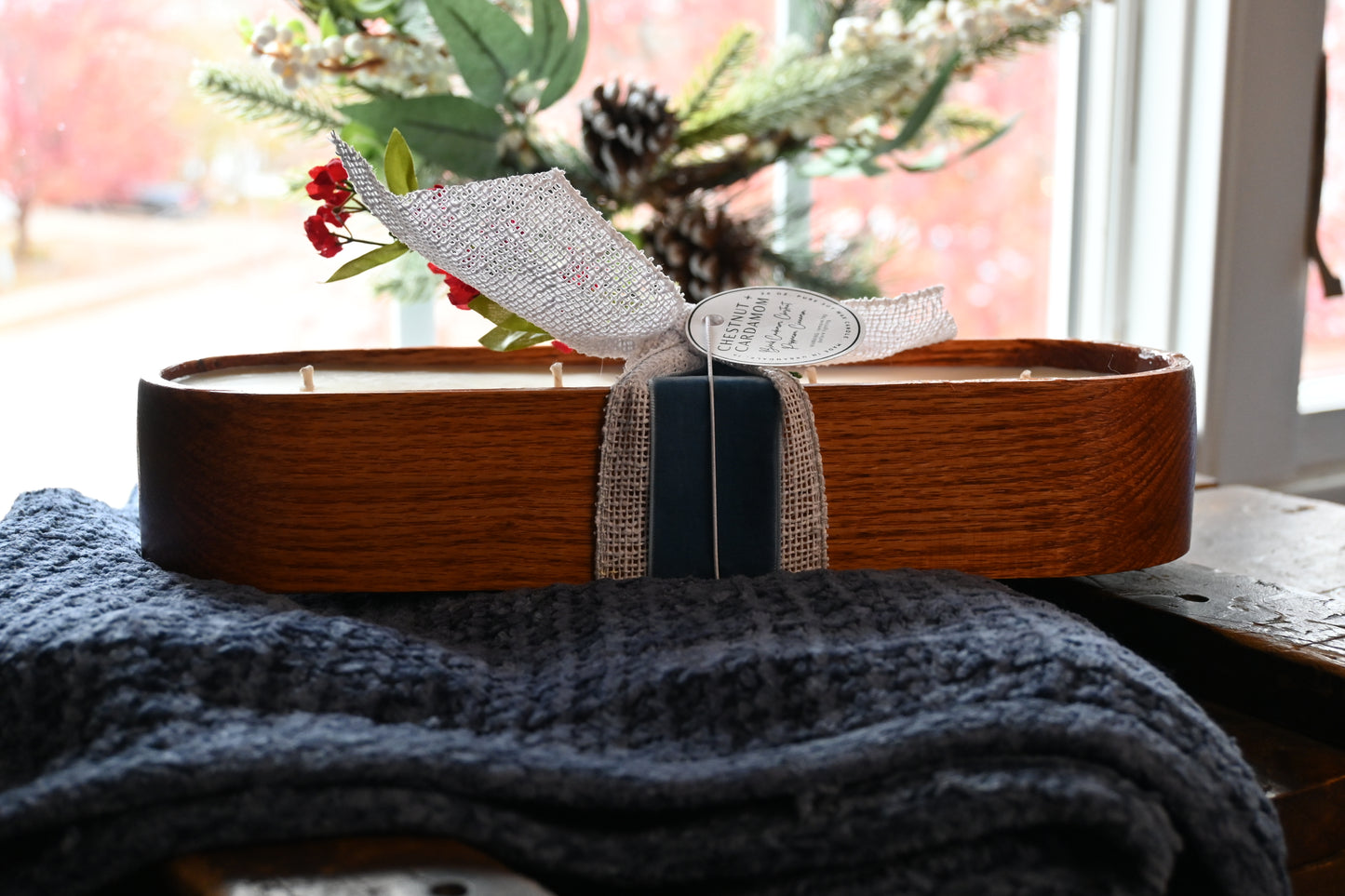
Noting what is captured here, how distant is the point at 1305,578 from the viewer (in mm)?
491

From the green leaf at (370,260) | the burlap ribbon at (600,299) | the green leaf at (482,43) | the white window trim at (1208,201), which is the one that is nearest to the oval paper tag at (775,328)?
the burlap ribbon at (600,299)

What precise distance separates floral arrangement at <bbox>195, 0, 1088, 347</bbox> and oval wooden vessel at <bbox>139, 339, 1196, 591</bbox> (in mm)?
255

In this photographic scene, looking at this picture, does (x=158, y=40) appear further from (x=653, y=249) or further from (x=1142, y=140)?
(x=1142, y=140)

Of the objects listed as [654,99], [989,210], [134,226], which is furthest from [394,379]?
[989,210]

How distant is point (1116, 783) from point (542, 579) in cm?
18

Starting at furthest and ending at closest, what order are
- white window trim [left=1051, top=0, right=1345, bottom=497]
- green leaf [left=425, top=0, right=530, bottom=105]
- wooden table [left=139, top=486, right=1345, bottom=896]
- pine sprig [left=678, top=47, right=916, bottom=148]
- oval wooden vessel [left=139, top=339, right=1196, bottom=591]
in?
white window trim [left=1051, top=0, right=1345, bottom=497] → pine sprig [left=678, top=47, right=916, bottom=148] → green leaf [left=425, top=0, right=530, bottom=105] → oval wooden vessel [left=139, top=339, right=1196, bottom=591] → wooden table [left=139, top=486, right=1345, bottom=896]

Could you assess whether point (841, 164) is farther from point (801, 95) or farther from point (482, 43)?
point (482, 43)

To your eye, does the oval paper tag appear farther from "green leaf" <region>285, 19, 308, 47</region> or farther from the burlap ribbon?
"green leaf" <region>285, 19, 308, 47</region>

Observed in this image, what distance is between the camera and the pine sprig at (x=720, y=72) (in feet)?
2.31

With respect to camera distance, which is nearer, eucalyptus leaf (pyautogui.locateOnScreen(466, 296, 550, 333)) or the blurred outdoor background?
eucalyptus leaf (pyautogui.locateOnScreen(466, 296, 550, 333))

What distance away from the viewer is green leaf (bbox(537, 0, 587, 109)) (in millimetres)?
611

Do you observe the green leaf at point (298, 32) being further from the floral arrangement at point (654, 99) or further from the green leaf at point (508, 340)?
the green leaf at point (508, 340)

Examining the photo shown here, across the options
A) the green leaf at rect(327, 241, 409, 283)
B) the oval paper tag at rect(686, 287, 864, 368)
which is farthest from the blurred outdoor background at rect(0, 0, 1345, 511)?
the oval paper tag at rect(686, 287, 864, 368)

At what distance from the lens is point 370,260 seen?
0.42 meters
